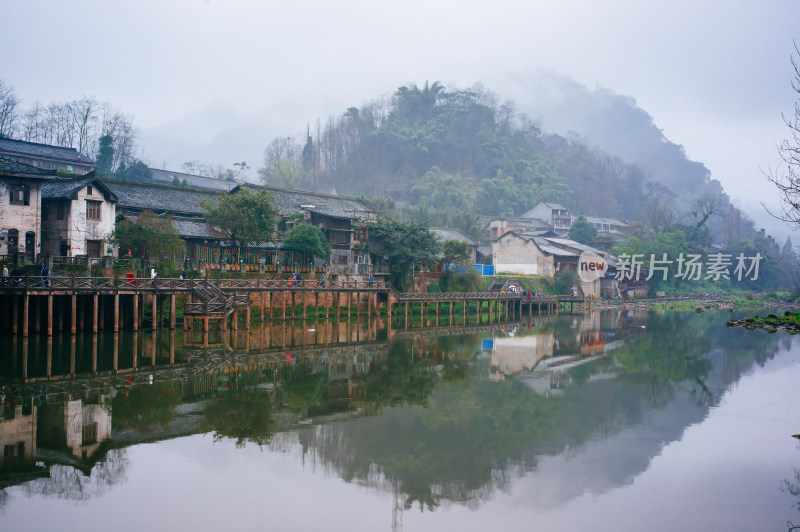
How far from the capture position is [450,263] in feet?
191

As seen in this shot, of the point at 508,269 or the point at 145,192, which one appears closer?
the point at 145,192

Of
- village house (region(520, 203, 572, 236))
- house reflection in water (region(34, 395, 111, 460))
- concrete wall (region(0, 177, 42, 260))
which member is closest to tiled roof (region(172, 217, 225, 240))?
concrete wall (region(0, 177, 42, 260))

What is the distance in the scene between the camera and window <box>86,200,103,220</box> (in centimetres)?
3838

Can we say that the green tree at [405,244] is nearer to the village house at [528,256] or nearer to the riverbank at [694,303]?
the village house at [528,256]

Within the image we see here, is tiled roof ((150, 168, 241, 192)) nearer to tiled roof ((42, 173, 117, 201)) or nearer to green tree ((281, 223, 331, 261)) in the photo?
green tree ((281, 223, 331, 261))

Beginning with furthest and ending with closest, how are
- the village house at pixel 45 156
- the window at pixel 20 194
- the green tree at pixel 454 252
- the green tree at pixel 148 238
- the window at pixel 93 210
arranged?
the green tree at pixel 454 252, the village house at pixel 45 156, the green tree at pixel 148 238, the window at pixel 93 210, the window at pixel 20 194

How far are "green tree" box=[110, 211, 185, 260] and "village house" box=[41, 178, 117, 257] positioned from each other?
3.33ft

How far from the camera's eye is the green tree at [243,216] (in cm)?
4256

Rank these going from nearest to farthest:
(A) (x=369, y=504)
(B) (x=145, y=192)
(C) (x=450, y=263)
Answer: (A) (x=369, y=504) → (B) (x=145, y=192) → (C) (x=450, y=263)

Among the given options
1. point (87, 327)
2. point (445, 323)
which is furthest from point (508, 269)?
point (87, 327)

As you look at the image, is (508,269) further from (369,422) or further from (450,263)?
(369,422)

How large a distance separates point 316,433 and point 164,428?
13.7ft

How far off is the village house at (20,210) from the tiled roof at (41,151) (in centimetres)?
1928
